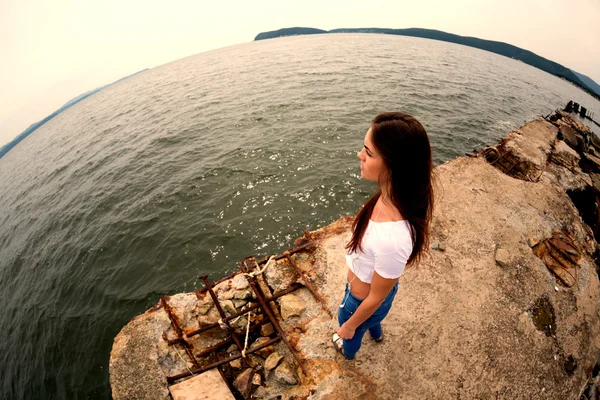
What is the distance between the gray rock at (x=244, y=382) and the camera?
360 cm

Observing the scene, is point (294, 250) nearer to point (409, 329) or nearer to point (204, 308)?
point (204, 308)

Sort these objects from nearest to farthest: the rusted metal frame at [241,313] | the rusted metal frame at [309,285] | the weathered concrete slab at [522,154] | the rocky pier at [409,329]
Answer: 1. the rocky pier at [409,329]
2. the rusted metal frame at [241,313]
3. the rusted metal frame at [309,285]
4. the weathered concrete slab at [522,154]

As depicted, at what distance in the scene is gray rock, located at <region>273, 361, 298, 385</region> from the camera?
3590mm

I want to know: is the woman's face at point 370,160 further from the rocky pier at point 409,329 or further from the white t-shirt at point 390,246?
the rocky pier at point 409,329

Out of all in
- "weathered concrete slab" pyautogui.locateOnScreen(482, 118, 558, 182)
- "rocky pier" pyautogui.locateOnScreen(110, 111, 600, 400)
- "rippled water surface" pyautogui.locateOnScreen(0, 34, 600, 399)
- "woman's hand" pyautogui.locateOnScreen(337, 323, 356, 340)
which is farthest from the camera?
"weathered concrete slab" pyautogui.locateOnScreen(482, 118, 558, 182)

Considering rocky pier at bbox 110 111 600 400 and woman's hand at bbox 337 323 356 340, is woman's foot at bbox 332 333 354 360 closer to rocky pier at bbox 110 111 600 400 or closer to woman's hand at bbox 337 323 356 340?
rocky pier at bbox 110 111 600 400

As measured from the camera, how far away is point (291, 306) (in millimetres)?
4406

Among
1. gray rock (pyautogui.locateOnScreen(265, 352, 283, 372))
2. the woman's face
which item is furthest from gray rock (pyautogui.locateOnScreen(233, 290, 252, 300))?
the woman's face

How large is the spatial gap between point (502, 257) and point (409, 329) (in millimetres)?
2727

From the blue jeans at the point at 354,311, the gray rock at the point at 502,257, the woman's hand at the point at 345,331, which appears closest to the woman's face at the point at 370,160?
the blue jeans at the point at 354,311

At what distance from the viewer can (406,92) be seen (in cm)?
2195

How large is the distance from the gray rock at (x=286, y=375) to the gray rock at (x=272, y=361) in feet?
0.24

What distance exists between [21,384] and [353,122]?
1755cm

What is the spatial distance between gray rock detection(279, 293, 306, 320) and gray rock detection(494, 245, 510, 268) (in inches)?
160
